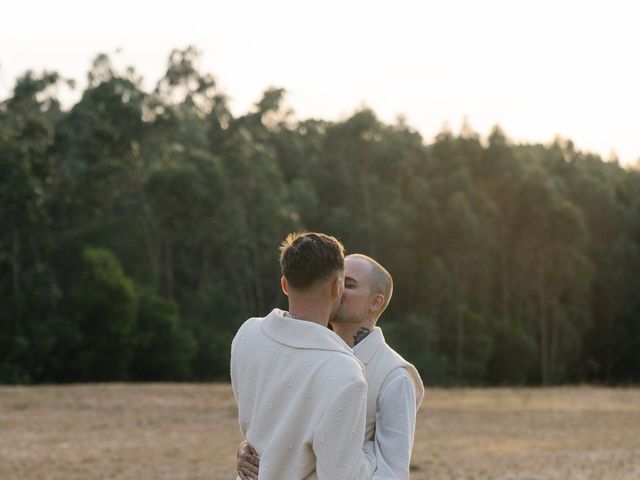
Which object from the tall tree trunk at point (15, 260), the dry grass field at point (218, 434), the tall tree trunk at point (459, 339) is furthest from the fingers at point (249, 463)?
the tall tree trunk at point (459, 339)

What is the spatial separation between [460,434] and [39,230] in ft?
64.1

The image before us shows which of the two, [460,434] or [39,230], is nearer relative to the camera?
[460,434]

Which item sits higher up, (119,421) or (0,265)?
(0,265)

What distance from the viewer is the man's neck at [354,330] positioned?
287cm

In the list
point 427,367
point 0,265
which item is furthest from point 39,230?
point 427,367

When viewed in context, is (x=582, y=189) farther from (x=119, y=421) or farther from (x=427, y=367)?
(x=119, y=421)

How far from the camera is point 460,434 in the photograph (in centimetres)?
→ 1648

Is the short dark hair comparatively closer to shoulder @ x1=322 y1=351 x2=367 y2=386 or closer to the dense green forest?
shoulder @ x1=322 y1=351 x2=367 y2=386

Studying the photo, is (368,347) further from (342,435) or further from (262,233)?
(262,233)

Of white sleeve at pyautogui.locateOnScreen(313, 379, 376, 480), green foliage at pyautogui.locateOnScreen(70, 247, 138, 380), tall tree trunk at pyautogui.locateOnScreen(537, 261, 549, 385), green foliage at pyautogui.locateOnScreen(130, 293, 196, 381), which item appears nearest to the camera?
white sleeve at pyautogui.locateOnScreen(313, 379, 376, 480)

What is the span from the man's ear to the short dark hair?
0.33 metres

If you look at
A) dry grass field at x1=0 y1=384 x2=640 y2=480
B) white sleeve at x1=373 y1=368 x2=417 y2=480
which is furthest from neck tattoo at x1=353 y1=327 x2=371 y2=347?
dry grass field at x1=0 y1=384 x2=640 y2=480

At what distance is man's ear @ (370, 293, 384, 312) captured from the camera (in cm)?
286

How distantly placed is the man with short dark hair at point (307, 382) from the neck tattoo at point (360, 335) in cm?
24
